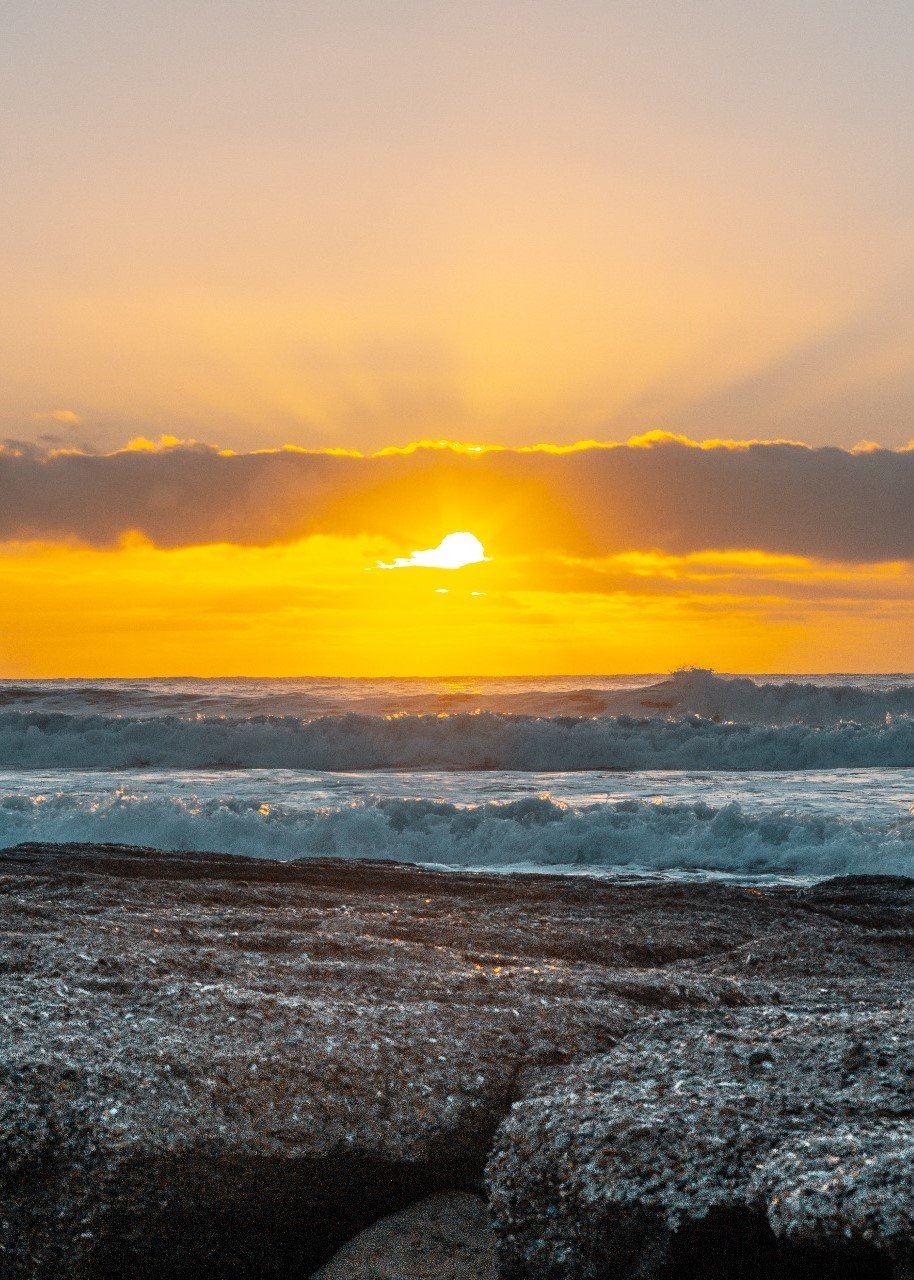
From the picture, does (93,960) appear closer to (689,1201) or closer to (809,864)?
(689,1201)

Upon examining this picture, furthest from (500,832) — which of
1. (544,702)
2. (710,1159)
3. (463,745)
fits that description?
(544,702)

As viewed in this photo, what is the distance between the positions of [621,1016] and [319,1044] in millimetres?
1060

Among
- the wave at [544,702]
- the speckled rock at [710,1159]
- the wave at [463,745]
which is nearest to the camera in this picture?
the speckled rock at [710,1159]

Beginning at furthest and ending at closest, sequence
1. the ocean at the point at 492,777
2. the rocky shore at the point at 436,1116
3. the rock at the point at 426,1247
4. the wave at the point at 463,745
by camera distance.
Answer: the wave at the point at 463,745, the ocean at the point at 492,777, the rock at the point at 426,1247, the rocky shore at the point at 436,1116

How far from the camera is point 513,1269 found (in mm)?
2754

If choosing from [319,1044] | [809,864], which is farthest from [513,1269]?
[809,864]

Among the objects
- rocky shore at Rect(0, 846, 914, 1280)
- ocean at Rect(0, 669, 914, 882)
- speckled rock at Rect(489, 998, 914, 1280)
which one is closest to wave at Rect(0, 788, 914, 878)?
ocean at Rect(0, 669, 914, 882)

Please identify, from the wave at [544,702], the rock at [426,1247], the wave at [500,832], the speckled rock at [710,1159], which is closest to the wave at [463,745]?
the wave at [544,702]

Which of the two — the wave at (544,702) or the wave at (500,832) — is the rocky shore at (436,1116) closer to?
the wave at (500,832)

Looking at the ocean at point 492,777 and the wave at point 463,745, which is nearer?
the ocean at point 492,777

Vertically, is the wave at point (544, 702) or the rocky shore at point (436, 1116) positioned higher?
the wave at point (544, 702)

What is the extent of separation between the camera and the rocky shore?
2.59 meters

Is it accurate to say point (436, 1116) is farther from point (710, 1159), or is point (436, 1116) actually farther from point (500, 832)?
point (500, 832)

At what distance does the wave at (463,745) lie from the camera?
23.5m
